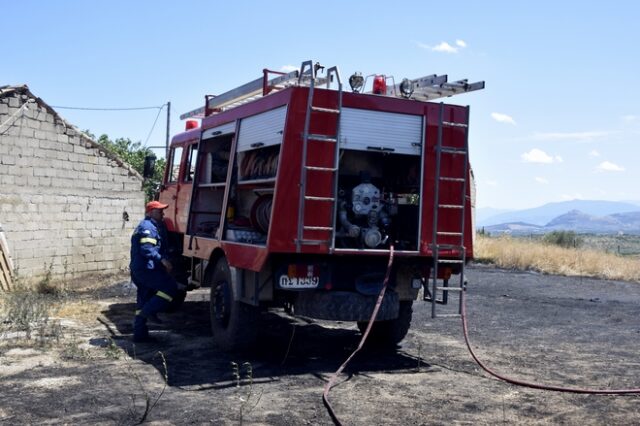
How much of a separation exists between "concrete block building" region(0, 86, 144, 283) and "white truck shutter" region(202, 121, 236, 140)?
490 cm

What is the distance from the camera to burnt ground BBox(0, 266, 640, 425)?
208 inches

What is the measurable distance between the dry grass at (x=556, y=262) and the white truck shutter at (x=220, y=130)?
14.8 meters

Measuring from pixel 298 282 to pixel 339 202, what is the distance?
937 millimetres

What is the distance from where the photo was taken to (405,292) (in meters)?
7.50

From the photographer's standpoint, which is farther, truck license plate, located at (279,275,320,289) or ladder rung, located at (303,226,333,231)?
truck license plate, located at (279,275,320,289)

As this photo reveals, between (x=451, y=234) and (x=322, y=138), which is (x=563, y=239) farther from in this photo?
(x=322, y=138)

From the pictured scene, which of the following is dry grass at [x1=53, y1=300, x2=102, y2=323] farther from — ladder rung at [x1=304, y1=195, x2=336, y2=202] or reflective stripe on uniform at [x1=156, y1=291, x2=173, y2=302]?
ladder rung at [x1=304, y1=195, x2=336, y2=202]

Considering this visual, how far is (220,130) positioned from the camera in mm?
8406

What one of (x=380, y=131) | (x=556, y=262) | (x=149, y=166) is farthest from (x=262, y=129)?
(x=556, y=262)

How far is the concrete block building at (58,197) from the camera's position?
12367mm

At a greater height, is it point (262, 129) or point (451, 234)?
point (262, 129)

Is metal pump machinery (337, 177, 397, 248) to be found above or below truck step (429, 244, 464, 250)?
above

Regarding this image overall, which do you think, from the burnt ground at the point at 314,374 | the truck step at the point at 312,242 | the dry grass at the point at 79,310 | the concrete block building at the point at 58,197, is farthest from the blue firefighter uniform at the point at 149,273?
the concrete block building at the point at 58,197

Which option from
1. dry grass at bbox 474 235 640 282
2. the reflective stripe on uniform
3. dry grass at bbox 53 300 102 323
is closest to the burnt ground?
dry grass at bbox 53 300 102 323
